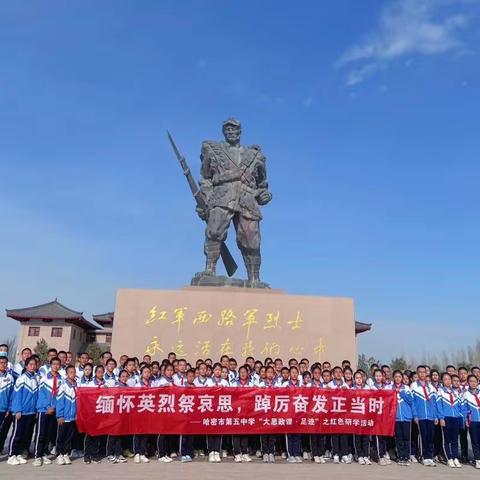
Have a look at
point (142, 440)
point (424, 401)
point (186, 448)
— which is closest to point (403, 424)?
point (424, 401)

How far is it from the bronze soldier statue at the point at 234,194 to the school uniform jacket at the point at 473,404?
448 centimetres

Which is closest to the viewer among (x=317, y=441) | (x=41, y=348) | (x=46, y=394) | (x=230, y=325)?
(x=46, y=394)

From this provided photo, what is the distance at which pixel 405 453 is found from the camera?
513cm

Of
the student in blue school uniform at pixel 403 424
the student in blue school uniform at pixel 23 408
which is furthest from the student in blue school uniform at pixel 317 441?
the student in blue school uniform at pixel 23 408

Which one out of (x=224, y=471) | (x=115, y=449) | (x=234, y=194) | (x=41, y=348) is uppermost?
(x=234, y=194)

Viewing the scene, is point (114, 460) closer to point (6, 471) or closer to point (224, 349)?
point (6, 471)

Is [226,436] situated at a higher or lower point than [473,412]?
lower

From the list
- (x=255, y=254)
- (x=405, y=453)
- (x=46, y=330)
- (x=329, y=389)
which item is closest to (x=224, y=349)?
(x=255, y=254)

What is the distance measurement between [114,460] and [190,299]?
3720 mm

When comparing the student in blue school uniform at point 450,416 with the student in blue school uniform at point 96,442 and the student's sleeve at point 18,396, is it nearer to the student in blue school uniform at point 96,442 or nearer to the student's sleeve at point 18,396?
the student in blue school uniform at point 96,442

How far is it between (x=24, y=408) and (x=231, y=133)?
667cm

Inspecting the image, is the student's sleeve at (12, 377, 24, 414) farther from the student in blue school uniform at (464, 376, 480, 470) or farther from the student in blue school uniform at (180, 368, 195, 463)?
the student in blue school uniform at (464, 376, 480, 470)

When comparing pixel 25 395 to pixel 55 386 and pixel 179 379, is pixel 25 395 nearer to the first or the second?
pixel 55 386

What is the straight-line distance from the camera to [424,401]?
5340 millimetres
